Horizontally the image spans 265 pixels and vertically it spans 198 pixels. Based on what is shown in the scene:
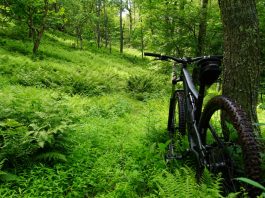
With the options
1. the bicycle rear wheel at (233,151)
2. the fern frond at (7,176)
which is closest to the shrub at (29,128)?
the fern frond at (7,176)

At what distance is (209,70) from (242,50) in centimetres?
136

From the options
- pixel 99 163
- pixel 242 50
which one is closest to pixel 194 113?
pixel 242 50

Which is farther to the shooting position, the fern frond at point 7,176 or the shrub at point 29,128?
the shrub at point 29,128

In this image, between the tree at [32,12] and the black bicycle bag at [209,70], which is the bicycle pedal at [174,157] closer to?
the black bicycle bag at [209,70]

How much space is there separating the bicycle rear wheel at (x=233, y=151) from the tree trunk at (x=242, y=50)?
3.51 feet

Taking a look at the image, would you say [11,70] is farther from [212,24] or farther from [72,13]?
[72,13]

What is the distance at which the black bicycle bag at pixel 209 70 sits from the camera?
8.59 feet

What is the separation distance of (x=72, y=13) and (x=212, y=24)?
59.8ft

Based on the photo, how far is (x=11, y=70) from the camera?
1061 centimetres

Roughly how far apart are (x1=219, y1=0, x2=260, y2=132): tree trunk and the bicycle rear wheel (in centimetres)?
107

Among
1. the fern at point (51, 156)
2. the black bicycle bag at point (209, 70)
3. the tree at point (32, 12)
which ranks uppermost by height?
the tree at point (32, 12)

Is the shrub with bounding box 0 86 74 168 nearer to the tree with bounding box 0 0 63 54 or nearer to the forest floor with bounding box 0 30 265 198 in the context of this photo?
the forest floor with bounding box 0 30 265 198

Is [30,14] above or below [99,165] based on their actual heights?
above

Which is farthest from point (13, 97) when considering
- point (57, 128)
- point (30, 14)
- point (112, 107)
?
point (30, 14)
